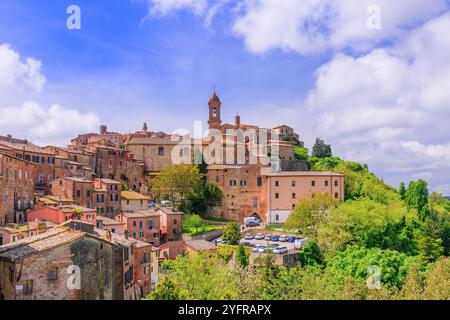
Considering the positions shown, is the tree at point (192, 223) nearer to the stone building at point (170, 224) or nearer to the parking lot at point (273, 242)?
the stone building at point (170, 224)

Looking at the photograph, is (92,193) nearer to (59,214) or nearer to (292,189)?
(59,214)

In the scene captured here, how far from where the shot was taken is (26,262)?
19.4 metres

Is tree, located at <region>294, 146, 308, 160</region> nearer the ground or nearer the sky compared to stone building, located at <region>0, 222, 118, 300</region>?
nearer the sky

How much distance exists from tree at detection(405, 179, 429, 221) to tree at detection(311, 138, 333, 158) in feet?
69.7

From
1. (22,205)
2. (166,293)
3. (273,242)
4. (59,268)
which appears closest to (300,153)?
(273,242)

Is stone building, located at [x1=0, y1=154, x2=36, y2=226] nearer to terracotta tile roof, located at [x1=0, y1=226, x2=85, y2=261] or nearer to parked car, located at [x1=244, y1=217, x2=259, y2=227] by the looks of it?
terracotta tile roof, located at [x1=0, y1=226, x2=85, y2=261]

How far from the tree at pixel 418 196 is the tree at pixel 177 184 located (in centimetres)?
2885

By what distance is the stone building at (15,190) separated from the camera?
3838 centimetres

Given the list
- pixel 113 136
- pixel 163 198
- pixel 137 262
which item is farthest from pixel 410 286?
pixel 113 136

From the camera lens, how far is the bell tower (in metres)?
79.7

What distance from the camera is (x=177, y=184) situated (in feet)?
193

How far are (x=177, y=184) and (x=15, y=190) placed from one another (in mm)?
22340

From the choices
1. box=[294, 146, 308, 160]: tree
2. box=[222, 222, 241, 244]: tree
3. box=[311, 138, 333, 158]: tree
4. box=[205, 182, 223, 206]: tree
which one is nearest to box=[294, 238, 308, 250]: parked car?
box=[222, 222, 241, 244]: tree

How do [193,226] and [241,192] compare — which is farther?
[241,192]
